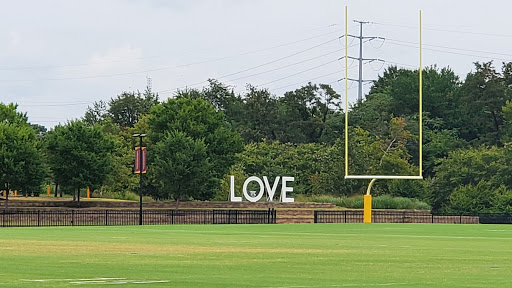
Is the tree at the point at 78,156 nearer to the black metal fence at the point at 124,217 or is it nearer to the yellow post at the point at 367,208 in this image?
the black metal fence at the point at 124,217

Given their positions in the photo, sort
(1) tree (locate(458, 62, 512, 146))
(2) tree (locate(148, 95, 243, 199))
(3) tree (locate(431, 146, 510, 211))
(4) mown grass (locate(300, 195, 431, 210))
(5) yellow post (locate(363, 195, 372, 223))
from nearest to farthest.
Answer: (5) yellow post (locate(363, 195, 372, 223)) < (4) mown grass (locate(300, 195, 431, 210)) < (2) tree (locate(148, 95, 243, 199)) < (3) tree (locate(431, 146, 510, 211)) < (1) tree (locate(458, 62, 512, 146))

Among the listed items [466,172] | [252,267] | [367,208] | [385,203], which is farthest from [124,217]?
[252,267]

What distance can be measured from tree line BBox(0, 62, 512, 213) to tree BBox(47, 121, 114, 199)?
0.31 ft

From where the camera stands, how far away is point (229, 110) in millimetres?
128125

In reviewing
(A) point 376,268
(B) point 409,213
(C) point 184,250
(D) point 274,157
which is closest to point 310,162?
(D) point 274,157

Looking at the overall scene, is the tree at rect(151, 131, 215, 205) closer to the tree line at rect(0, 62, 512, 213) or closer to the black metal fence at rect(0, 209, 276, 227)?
the tree line at rect(0, 62, 512, 213)


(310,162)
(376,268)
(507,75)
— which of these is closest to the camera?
(376,268)

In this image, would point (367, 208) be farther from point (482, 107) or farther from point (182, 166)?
point (482, 107)

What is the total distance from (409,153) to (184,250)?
54.6 meters

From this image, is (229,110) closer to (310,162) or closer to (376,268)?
(310,162)

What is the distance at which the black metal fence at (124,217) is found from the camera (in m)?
59.3

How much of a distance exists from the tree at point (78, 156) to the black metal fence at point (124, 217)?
8603 mm

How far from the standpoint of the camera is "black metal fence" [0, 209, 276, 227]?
195ft

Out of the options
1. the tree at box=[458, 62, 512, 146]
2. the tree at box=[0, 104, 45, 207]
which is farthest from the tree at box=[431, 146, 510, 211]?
the tree at box=[0, 104, 45, 207]
